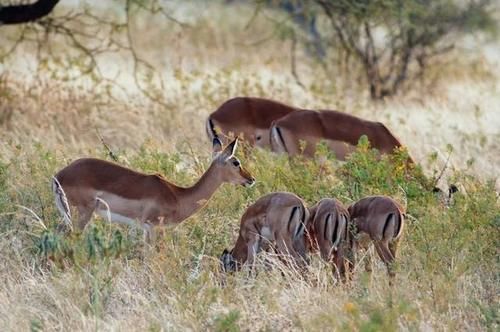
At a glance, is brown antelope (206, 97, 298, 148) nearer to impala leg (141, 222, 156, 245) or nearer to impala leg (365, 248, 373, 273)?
impala leg (141, 222, 156, 245)

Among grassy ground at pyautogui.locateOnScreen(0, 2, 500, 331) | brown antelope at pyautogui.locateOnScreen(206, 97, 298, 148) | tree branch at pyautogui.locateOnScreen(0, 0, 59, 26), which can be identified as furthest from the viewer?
tree branch at pyautogui.locateOnScreen(0, 0, 59, 26)

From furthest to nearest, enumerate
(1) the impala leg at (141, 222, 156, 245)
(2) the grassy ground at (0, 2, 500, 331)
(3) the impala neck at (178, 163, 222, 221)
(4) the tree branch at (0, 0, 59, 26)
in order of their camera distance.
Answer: (4) the tree branch at (0, 0, 59, 26) → (3) the impala neck at (178, 163, 222, 221) → (1) the impala leg at (141, 222, 156, 245) → (2) the grassy ground at (0, 2, 500, 331)

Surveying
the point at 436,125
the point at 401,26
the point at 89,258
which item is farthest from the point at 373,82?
the point at 89,258

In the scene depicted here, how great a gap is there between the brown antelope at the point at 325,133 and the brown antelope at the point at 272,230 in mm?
2891

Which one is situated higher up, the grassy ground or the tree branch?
the tree branch

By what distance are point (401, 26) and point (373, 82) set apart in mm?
735

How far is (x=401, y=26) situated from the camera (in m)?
14.6

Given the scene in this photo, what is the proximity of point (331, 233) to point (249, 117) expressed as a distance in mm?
3748

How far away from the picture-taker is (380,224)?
6.28m

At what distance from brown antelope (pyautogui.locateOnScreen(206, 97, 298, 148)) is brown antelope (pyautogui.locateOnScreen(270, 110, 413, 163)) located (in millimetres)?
401

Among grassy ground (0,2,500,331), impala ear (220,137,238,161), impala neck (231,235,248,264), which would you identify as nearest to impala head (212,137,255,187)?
impala ear (220,137,238,161)

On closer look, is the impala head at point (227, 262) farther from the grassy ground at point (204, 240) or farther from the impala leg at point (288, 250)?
the impala leg at point (288, 250)

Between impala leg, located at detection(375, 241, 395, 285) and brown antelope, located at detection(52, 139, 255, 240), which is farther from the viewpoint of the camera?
brown antelope, located at detection(52, 139, 255, 240)

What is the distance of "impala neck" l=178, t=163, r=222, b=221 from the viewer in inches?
279
